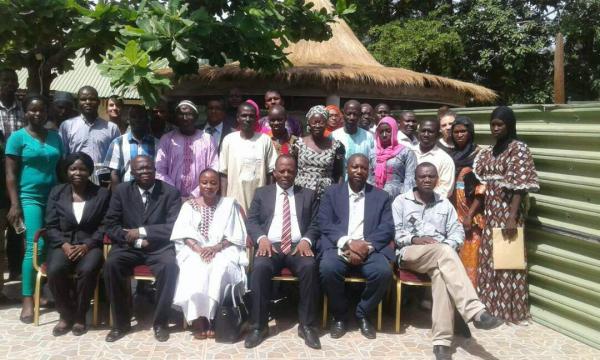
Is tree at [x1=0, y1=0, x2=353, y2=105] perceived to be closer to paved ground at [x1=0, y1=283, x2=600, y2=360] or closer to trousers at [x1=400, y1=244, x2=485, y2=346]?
paved ground at [x1=0, y1=283, x2=600, y2=360]

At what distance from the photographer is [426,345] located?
414cm

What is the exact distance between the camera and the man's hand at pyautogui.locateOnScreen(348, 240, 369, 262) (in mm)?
4309

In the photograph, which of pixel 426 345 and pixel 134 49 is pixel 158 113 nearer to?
pixel 134 49

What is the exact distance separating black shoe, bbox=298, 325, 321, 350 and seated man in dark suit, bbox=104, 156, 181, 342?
113cm

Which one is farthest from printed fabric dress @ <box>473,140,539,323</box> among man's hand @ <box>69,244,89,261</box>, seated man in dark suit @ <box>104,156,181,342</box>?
man's hand @ <box>69,244,89,261</box>

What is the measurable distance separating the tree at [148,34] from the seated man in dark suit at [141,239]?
0.81m

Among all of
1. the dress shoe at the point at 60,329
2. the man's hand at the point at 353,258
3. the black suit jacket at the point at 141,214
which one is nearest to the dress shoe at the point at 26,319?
the dress shoe at the point at 60,329

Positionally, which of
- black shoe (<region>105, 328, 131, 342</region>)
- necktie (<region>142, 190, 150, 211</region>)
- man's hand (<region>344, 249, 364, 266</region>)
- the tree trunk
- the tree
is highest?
the tree

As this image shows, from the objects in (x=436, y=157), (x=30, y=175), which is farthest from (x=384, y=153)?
(x=30, y=175)

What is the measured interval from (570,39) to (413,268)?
14.7 meters

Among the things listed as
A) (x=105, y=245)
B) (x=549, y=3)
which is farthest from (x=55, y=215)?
(x=549, y=3)

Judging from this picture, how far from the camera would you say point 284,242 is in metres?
4.52

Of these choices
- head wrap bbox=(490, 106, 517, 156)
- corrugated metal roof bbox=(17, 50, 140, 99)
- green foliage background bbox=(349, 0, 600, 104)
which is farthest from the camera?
corrugated metal roof bbox=(17, 50, 140, 99)

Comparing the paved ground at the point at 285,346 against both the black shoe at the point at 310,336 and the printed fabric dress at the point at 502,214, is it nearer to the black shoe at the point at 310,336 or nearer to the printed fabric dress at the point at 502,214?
the black shoe at the point at 310,336
